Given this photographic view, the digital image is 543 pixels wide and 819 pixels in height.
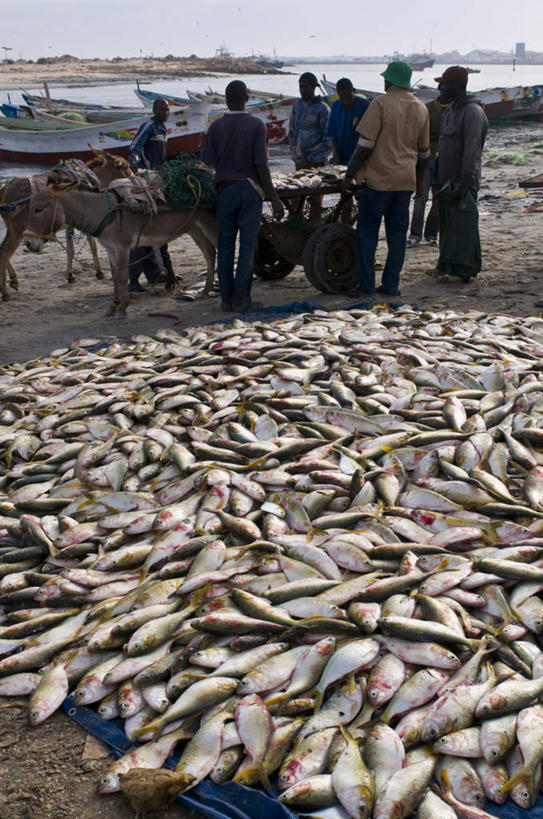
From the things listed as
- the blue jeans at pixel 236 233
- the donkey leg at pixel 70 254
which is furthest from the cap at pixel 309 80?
the donkey leg at pixel 70 254

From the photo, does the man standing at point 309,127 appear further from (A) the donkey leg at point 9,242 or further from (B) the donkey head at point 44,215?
(A) the donkey leg at point 9,242

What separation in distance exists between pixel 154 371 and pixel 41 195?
138 inches

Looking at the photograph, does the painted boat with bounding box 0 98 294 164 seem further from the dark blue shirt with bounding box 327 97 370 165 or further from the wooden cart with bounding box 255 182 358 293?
the wooden cart with bounding box 255 182 358 293

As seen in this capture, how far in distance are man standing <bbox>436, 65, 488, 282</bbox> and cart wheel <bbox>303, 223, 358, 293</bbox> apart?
135 cm

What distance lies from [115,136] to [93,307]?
12.1 metres

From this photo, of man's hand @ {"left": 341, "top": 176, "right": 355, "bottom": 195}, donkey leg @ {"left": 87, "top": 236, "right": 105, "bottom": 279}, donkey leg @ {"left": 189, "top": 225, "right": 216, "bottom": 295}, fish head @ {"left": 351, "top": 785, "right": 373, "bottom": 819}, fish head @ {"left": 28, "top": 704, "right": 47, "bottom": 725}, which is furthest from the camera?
donkey leg @ {"left": 87, "top": 236, "right": 105, "bottom": 279}

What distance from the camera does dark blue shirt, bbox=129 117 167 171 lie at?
9.55m

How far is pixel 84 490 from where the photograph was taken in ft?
13.7

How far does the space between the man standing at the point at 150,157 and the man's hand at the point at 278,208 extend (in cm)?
207

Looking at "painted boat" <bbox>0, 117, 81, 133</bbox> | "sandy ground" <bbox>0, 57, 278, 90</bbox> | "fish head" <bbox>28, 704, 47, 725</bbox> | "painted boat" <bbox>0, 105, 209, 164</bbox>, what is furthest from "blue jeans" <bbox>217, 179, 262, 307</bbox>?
"sandy ground" <bbox>0, 57, 278, 90</bbox>

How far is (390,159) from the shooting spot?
25.4 ft

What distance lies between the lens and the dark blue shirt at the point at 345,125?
9539 millimetres

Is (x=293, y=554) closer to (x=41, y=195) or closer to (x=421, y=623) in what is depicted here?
(x=421, y=623)

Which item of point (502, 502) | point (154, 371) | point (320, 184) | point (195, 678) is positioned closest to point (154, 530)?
point (195, 678)
